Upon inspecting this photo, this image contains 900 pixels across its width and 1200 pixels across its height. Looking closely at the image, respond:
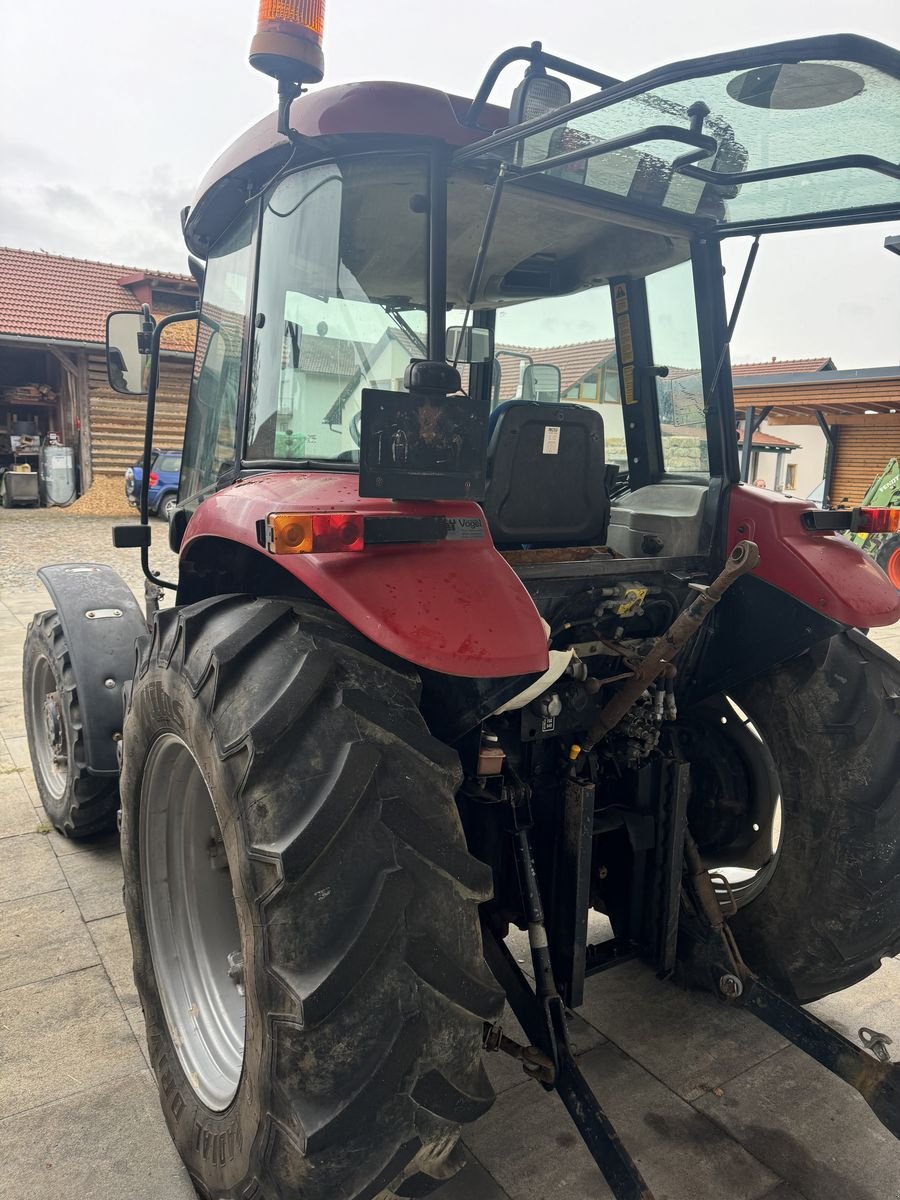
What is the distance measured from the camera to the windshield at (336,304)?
2.03 meters

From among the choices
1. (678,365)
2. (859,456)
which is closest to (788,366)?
(859,456)

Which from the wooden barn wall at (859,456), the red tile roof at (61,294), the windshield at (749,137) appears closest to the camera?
the windshield at (749,137)

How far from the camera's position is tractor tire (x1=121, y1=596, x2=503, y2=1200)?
4.86 ft

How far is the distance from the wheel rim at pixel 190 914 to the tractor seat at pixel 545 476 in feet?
3.44

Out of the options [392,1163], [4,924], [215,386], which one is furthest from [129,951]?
[215,386]

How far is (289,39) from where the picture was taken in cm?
180

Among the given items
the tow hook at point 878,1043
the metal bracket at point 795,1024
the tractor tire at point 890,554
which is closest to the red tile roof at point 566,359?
the metal bracket at point 795,1024

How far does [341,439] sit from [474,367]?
73 centimetres

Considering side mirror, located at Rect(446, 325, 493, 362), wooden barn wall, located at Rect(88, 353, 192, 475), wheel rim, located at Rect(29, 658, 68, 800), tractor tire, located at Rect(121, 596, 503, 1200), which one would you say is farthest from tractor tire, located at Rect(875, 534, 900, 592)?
wooden barn wall, located at Rect(88, 353, 192, 475)

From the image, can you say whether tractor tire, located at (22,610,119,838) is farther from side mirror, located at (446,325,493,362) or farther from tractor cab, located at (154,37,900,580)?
side mirror, located at (446,325,493,362)

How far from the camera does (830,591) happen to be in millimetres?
2229

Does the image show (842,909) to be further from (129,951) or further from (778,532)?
(129,951)

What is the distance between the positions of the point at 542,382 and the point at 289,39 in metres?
1.24

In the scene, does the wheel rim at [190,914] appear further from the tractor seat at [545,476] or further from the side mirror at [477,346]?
the side mirror at [477,346]
